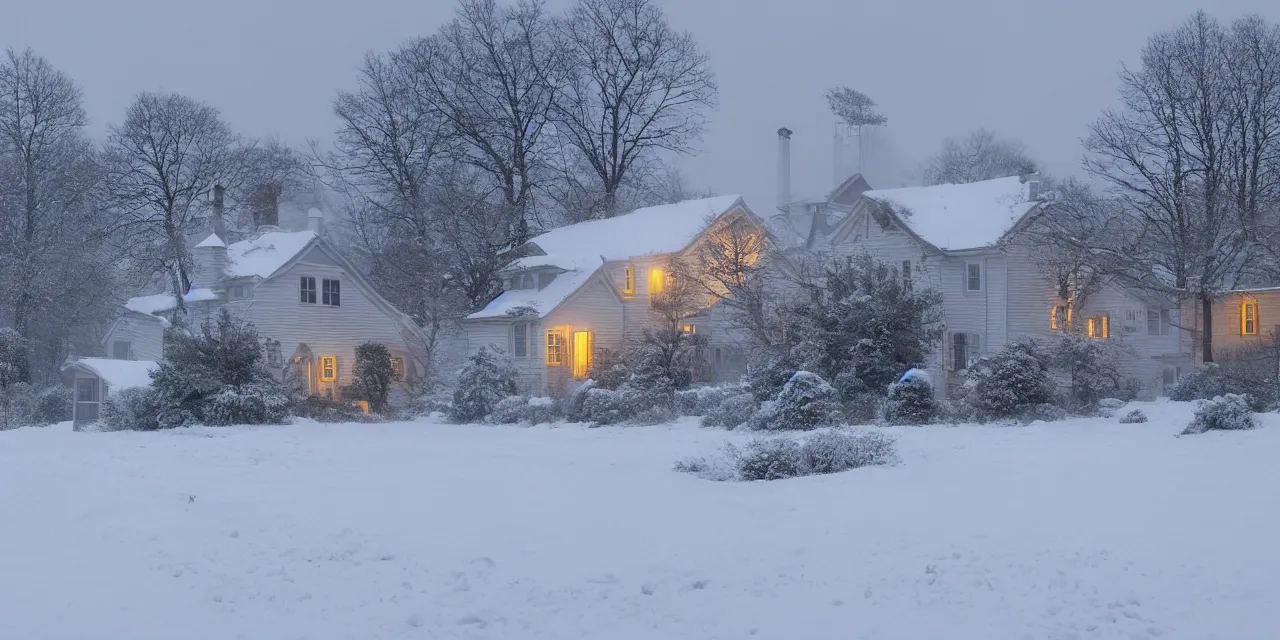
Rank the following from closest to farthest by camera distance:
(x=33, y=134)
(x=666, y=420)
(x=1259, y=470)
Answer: (x=1259, y=470)
(x=666, y=420)
(x=33, y=134)

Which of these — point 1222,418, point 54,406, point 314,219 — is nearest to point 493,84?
point 314,219

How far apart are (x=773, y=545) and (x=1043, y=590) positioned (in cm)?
281

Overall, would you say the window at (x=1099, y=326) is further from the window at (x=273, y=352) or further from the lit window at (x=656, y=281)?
the window at (x=273, y=352)

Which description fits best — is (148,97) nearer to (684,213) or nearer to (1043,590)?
(684,213)

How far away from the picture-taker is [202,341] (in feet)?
99.4

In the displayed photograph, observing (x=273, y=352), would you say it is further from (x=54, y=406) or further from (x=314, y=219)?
(x=314, y=219)

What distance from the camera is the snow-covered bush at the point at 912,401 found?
25.8 meters

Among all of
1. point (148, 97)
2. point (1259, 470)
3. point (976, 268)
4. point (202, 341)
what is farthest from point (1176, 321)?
point (148, 97)

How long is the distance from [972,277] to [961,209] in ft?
9.90

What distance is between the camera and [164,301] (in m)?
43.4

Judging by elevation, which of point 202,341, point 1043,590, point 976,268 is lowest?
point 1043,590

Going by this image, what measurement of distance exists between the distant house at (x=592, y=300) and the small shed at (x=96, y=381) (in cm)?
1244

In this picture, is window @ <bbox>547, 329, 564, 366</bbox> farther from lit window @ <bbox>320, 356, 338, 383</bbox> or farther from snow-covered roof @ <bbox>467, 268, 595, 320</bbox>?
lit window @ <bbox>320, 356, 338, 383</bbox>

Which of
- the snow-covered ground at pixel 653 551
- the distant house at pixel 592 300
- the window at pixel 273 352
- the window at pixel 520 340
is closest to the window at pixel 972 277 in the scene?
the distant house at pixel 592 300
